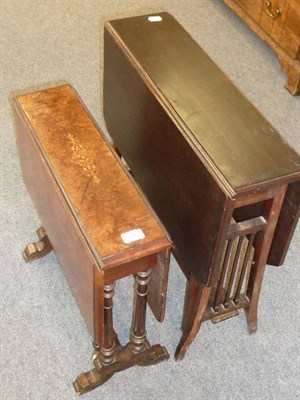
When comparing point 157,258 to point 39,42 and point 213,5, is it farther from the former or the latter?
point 213,5

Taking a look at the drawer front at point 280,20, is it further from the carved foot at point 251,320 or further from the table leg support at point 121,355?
the table leg support at point 121,355

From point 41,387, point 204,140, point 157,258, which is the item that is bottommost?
point 41,387

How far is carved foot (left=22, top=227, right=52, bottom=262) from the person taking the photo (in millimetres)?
2084

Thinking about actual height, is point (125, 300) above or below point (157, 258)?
below

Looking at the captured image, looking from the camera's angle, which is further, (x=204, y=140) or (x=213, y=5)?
(x=213, y=5)

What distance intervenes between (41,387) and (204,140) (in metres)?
0.93

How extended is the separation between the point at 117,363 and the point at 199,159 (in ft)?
2.40

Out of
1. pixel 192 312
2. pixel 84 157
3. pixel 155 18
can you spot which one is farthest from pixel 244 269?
pixel 155 18

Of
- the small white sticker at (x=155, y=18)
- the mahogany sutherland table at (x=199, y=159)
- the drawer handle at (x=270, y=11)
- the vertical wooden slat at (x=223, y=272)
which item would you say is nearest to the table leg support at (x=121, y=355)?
the mahogany sutherland table at (x=199, y=159)

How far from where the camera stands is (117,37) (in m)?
1.87

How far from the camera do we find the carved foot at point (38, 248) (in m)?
2.08

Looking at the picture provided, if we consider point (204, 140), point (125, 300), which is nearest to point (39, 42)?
point (125, 300)

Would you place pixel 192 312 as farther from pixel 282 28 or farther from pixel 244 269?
pixel 282 28

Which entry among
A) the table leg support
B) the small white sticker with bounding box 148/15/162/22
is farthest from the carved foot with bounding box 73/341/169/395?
the small white sticker with bounding box 148/15/162/22
